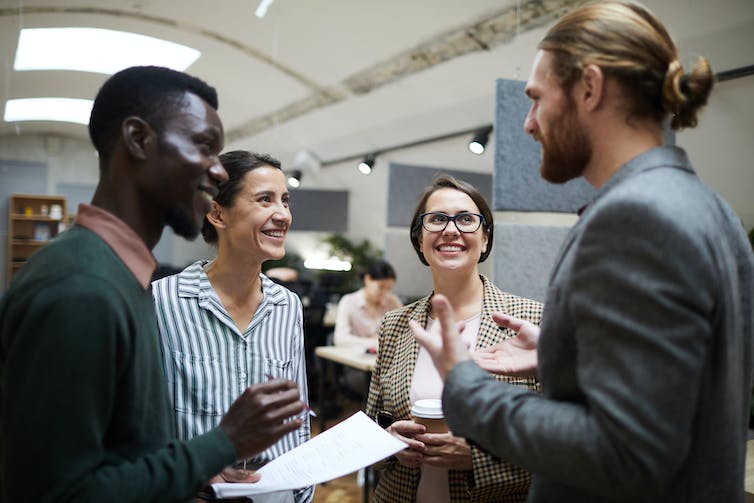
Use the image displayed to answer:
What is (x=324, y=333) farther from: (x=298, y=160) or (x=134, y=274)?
(x=134, y=274)

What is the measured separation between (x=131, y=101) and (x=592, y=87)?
2.24ft

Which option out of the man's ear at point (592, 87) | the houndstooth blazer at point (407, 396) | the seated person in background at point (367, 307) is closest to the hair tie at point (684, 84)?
the man's ear at point (592, 87)

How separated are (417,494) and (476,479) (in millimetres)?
206

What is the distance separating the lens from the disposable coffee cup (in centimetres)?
126

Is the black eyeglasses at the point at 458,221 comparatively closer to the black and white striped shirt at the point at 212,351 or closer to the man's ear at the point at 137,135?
the black and white striped shirt at the point at 212,351

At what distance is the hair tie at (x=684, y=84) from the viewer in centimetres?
78

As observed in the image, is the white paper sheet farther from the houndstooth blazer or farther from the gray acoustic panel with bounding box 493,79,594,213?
the gray acoustic panel with bounding box 493,79,594,213

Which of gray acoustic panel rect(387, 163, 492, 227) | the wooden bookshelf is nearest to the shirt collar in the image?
gray acoustic panel rect(387, 163, 492, 227)

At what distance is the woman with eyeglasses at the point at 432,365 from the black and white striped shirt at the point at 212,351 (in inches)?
9.8

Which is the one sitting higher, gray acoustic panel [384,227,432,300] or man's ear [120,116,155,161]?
man's ear [120,116,155,161]

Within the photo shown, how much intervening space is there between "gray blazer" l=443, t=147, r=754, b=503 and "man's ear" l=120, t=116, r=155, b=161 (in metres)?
0.57

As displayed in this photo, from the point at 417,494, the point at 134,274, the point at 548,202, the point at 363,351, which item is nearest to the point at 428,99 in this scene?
the point at 363,351

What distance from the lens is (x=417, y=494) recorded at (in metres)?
1.43

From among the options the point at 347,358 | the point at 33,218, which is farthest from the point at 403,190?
the point at 33,218
